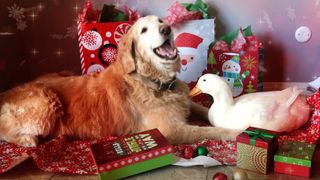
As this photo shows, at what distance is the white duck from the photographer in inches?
65.2

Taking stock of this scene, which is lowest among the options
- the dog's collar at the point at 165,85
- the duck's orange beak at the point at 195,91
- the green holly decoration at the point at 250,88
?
the green holly decoration at the point at 250,88

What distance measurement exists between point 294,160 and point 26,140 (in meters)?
1.18

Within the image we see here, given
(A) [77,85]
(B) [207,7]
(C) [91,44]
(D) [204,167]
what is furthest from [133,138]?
(B) [207,7]

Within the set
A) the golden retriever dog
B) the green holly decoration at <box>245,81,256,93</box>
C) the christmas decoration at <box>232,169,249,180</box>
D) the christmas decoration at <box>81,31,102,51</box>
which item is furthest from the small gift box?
the christmas decoration at <box>81,31,102,51</box>

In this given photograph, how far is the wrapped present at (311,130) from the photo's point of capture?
164cm

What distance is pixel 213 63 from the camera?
7.39 feet

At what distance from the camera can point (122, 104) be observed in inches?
69.6

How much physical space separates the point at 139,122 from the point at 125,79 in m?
0.22

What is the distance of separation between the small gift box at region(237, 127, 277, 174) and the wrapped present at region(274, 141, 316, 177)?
0.10 ft

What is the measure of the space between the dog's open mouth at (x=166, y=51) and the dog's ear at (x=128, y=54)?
112 mm

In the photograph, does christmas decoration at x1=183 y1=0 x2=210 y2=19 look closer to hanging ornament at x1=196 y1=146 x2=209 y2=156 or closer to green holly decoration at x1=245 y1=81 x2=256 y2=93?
green holly decoration at x1=245 y1=81 x2=256 y2=93

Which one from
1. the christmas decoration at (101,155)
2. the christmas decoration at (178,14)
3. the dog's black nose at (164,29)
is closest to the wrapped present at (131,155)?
the christmas decoration at (101,155)

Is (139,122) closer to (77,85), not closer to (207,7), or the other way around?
(77,85)

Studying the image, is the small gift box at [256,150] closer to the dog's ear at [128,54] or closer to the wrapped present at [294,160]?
the wrapped present at [294,160]
